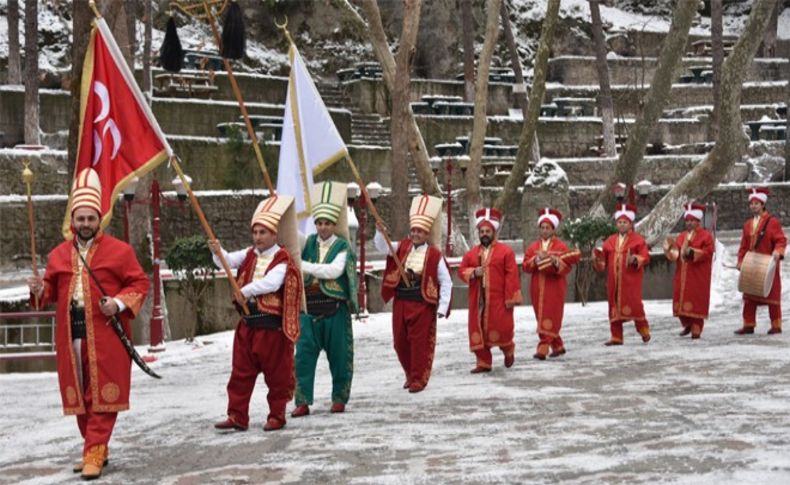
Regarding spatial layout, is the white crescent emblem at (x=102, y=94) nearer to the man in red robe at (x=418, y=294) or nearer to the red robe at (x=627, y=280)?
the man in red robe at (x=418, y=294)

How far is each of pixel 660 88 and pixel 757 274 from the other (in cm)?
625

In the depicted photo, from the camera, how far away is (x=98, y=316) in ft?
25.7

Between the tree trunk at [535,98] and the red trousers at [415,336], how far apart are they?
1230 cm

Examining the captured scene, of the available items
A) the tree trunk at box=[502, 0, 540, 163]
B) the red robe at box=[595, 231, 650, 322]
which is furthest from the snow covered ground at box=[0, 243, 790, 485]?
the tree trunk at box=[502, 0, 540, 163]

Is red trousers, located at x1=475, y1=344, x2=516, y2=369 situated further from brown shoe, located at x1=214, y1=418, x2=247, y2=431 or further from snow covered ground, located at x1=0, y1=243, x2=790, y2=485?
brown shoe, located at x1=214, y1=418, x2=247, y2=431

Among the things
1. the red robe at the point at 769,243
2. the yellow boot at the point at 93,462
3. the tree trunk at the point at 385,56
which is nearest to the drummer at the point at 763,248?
the red robe at the point at 769,243

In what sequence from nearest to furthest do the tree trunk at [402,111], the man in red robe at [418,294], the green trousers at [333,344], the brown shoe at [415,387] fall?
the green trousers at [333,344], the brown shoe at [415,387], the man in red robe at [418,294], the tree trunk at [402,111]

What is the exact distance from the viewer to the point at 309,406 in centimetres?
1024

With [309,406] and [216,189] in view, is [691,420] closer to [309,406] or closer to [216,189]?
[309,406]

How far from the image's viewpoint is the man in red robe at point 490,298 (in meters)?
12.2

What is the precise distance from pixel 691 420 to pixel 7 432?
206 inches

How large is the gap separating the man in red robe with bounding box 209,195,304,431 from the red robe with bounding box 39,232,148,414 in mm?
893

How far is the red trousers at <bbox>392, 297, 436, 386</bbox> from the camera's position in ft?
36.3

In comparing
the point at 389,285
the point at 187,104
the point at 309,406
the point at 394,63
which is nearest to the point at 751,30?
the point at 394,63
